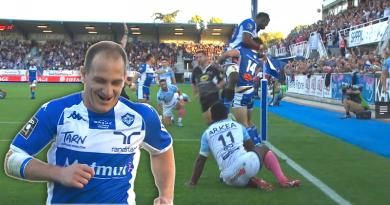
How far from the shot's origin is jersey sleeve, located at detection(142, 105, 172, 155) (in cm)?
317

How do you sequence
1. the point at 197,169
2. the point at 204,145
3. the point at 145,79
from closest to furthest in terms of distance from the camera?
the point at 204,145, the point at 197,169, the point at 145,79

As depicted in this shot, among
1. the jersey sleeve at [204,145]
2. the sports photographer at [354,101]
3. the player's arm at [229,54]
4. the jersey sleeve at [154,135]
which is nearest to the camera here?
the jersey sleeve at [154,135]

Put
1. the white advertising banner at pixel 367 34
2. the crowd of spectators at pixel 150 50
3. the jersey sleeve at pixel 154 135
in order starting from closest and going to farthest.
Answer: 1. the jersey sleeve at pixel 154 135
2. the white advertising banner at pixel 367 34
3. the crowd of spectators at pixel 150 50

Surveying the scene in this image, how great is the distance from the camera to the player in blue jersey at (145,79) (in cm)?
1886

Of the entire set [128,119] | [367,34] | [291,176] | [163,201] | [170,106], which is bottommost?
→ [291,176]

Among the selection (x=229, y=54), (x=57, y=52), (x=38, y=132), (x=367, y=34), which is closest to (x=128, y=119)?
(x=38, y=132)

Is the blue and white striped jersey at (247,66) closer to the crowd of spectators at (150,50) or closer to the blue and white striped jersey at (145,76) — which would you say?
the blue and white striped jersey at (145,76)

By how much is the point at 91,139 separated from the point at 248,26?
7285 mm

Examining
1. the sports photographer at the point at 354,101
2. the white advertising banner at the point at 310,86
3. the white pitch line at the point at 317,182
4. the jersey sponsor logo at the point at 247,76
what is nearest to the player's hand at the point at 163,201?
the white pitch line at the point at 317,182

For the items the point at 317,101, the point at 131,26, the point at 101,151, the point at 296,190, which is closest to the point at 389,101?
the point at 317,101

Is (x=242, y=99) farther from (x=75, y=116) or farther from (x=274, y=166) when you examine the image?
(x=75, y=116)

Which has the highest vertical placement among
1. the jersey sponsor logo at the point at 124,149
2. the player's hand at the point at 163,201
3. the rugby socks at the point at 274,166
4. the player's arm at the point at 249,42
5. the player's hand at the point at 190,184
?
the player's arm at the point at 249,42

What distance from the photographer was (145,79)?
19266 mm

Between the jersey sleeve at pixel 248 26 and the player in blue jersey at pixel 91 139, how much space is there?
696cm
